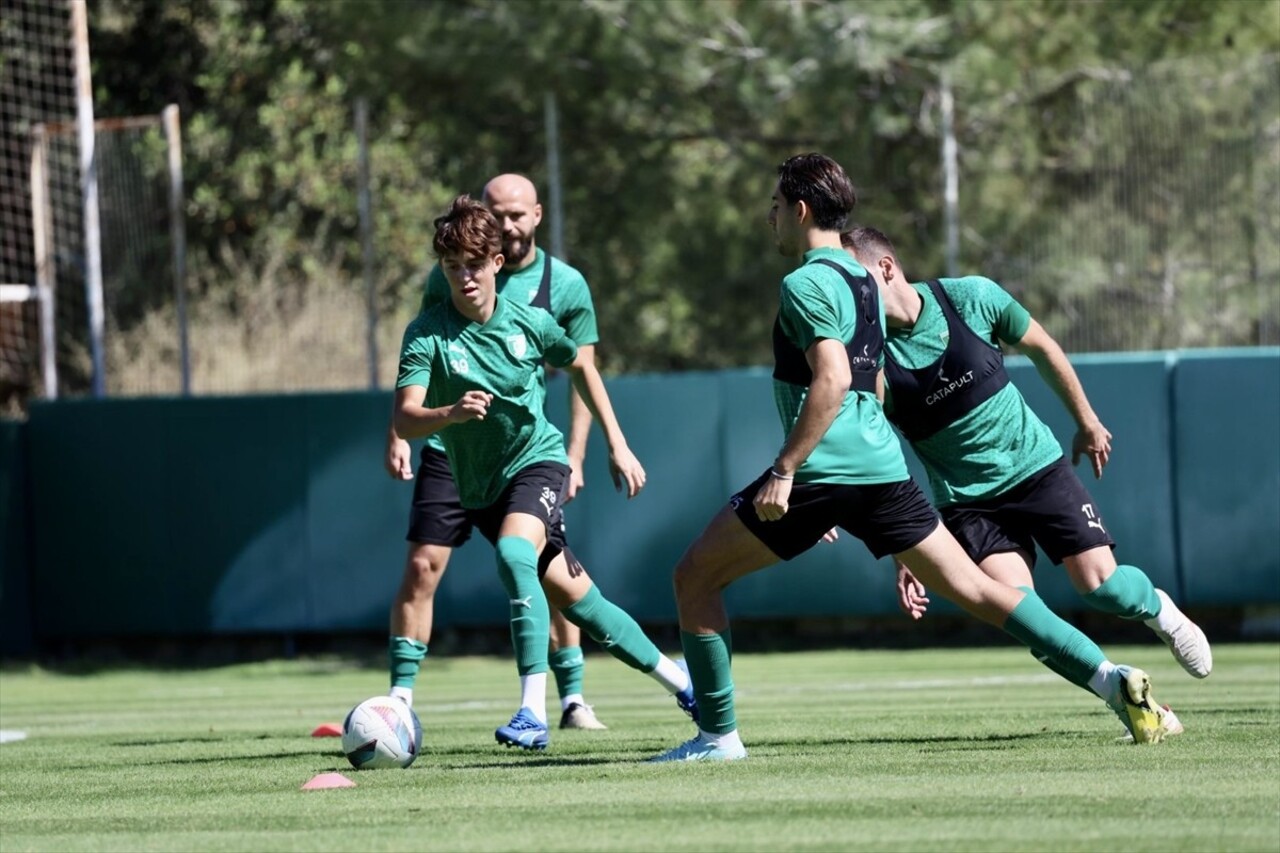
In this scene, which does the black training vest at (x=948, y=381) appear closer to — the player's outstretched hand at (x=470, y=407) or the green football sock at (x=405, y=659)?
the player's outstretched hand at (x=470, y=407)

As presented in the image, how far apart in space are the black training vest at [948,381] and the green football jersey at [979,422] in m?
0.02

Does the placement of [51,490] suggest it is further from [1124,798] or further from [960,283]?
[1124,798]

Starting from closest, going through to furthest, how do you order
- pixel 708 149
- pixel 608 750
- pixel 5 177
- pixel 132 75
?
1. pixel 608 750
2. pixel 708 149
3. pixel 5 177
4. pixel 132 75

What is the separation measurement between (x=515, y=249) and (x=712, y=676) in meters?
2.77

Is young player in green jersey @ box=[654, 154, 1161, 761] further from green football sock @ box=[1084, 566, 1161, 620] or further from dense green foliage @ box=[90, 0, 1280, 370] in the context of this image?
dense green foliage @ box=[90, 0, 1280, 370]

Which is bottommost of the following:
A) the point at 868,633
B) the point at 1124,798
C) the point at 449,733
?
the point at 868,633

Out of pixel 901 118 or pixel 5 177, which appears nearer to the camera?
pixel 901 118

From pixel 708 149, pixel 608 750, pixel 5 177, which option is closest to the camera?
pixel 608 750

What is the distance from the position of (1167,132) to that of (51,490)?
9.78 meters

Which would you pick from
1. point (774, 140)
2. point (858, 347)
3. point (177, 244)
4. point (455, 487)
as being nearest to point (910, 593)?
point (858, 347)

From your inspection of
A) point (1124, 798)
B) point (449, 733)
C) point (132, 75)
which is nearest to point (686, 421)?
point (449, 733)

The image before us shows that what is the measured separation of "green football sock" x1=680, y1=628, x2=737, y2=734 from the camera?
7.03 m

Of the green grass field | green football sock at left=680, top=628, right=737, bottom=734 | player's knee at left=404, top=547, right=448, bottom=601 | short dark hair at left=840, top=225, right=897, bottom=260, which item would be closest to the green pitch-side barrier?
the green grass field

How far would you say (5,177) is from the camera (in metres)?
23.2
